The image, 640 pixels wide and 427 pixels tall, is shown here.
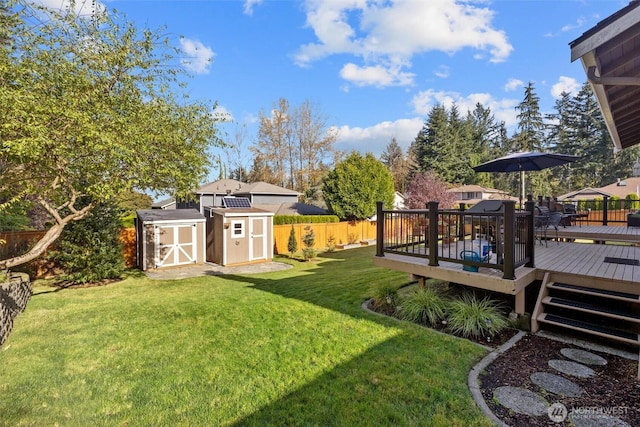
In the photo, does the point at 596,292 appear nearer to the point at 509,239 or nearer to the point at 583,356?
the point at 583,356

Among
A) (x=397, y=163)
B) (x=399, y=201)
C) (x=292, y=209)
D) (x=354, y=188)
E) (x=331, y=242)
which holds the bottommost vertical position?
(x=331, y=242)

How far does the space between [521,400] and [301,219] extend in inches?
562

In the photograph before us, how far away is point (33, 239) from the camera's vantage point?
9094mm

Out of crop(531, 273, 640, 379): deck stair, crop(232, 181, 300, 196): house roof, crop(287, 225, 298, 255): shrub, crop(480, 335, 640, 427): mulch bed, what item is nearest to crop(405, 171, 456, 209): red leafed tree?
crop(232, 181, 300, 196): house roof

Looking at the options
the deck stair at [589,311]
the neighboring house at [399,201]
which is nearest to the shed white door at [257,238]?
the deck stair at [589,311]

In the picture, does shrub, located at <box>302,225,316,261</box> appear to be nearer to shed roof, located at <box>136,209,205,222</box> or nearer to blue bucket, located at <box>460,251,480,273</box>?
shed roof, located at <box>136,209,205,222</box>

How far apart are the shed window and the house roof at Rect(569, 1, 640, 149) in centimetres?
1056

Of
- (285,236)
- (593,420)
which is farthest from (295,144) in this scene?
(593,420)

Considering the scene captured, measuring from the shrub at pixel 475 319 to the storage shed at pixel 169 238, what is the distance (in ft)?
32.0

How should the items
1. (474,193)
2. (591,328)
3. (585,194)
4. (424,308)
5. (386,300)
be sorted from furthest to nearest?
(474,193) < (585,194) < (386,300) < (424,308) < (591,328)

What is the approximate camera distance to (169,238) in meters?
11.1

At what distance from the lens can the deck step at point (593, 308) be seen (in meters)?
3.72

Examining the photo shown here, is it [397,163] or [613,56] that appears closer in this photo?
[613,56]

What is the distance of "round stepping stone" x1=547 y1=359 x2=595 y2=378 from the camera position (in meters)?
3.19
